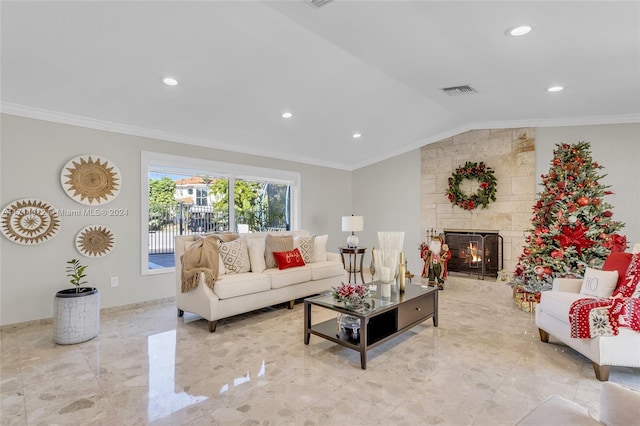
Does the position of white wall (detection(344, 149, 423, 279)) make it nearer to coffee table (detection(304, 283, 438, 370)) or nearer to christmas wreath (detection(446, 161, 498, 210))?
christmas wreath (detection(446, 161, 498, 210))

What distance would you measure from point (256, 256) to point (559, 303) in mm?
3126

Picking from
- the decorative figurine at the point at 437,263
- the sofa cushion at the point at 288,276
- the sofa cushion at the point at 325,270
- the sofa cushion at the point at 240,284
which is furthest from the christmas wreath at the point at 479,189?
the sofa cushion at the point at 240,284

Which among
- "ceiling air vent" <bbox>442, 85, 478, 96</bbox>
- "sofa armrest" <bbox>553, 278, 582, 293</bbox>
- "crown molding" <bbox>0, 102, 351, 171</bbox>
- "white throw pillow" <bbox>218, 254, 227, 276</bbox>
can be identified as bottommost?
"sofa armrest" <bbox>553, 278, 582, 293</bbox>


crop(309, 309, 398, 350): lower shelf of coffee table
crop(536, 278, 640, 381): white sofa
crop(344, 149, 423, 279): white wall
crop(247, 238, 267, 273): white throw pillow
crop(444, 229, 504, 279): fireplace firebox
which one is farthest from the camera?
crop(344, 149, 423, 279): white wall

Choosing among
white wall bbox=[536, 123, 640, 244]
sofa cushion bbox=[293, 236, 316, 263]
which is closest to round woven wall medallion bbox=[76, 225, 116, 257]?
sofa cushion bbox=[293, 236, 316, 263]

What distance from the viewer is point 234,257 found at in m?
3.94

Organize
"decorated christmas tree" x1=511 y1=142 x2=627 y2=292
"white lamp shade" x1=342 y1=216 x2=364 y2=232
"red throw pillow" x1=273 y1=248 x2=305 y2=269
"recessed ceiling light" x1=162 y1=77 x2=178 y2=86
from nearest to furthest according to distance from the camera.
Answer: "recessed ceiling light" x1=162 y1=77 x2=178 y2=86
"decorated christmas tree" x1=511 y1=142 x2=627 y2=292
"red throw pillow" x1=273 y1=248 x2=305 y2=269
"white lamp shade" x1=342 y1=216 x2=364 y2=232

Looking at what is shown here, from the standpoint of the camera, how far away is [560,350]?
2.88 meters

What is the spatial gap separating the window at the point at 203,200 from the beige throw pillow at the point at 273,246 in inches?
47.6

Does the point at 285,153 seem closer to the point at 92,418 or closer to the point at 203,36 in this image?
the point at 203,36

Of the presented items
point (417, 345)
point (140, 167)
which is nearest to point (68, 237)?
point (140, 167)

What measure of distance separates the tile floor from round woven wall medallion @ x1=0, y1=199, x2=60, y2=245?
0.95 meters

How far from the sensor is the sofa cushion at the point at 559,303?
8.73 ft

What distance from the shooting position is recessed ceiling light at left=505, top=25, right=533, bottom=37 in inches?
101
